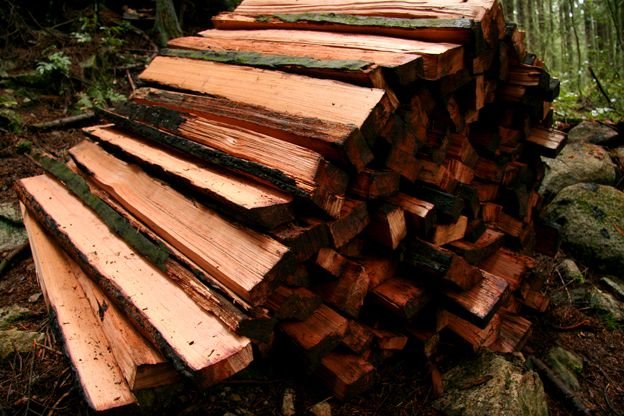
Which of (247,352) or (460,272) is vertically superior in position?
(247,352)

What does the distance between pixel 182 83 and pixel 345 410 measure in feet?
7.23

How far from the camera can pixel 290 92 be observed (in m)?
2.26

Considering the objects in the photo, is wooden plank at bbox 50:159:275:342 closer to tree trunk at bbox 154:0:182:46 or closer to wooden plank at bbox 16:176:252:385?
wooden plank at bbox 16:176:252:385

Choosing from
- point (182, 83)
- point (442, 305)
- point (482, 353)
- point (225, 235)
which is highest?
point (182, 83)

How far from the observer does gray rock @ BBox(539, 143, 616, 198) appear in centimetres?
502

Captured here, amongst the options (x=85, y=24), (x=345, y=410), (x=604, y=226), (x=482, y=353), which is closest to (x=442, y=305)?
(x=482, y=353)

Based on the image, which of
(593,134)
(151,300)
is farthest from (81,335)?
(593,134)

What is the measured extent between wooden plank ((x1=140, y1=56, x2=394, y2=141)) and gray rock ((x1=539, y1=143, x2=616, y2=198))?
12.3ft

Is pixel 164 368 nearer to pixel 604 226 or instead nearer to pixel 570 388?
pixel 570 388

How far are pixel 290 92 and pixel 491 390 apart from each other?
Answer: 78.5 inches

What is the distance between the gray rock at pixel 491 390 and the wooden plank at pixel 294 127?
153 cm

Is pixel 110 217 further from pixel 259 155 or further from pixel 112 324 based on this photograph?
pixel 259 155

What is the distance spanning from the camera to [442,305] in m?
2.65

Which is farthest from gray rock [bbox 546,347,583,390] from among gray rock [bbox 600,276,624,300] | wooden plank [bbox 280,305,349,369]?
wooden plank [bbox 280,305,349,369]
